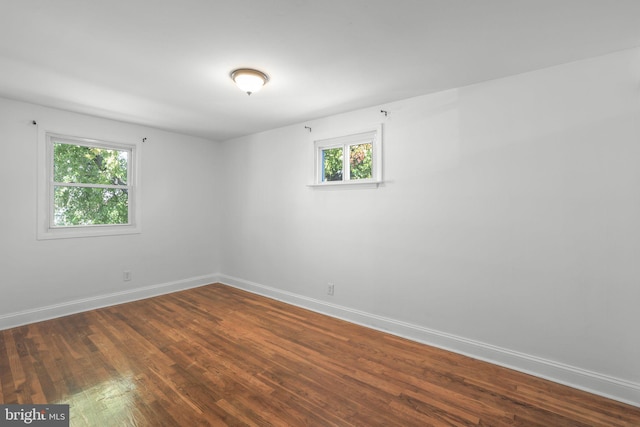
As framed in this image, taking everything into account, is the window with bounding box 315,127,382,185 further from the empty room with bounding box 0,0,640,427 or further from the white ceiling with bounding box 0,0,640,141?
the white ceiling with bounding box 0,0,640,141

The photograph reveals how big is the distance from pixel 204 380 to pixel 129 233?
281cm

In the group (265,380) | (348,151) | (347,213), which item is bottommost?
(265,380)

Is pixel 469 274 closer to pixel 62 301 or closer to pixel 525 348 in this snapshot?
Result: pixel 525 348

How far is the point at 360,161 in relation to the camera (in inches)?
140

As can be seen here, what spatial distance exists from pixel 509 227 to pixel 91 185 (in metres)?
4.86

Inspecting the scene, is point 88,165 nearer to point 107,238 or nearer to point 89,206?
point 89,206

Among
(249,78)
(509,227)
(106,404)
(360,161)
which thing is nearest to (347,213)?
(360,161)

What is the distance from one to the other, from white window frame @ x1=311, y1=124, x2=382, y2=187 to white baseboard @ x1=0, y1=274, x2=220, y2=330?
8.90 feet

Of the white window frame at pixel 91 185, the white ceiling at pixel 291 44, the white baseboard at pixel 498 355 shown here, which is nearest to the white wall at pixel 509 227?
the white baseboard at pixel 498 355

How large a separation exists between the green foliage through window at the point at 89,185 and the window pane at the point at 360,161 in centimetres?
321

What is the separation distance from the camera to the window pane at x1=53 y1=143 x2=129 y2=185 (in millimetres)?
3637

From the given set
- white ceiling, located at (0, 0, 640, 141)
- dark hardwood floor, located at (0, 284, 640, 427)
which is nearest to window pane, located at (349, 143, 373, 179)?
white ceiling, located at (0, 0, 640, 141)

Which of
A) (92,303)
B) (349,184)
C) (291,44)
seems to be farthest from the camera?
(92,303)

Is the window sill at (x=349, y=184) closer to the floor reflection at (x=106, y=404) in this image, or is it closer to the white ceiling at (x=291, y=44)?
the white ceiling at (x=291, y=44)
